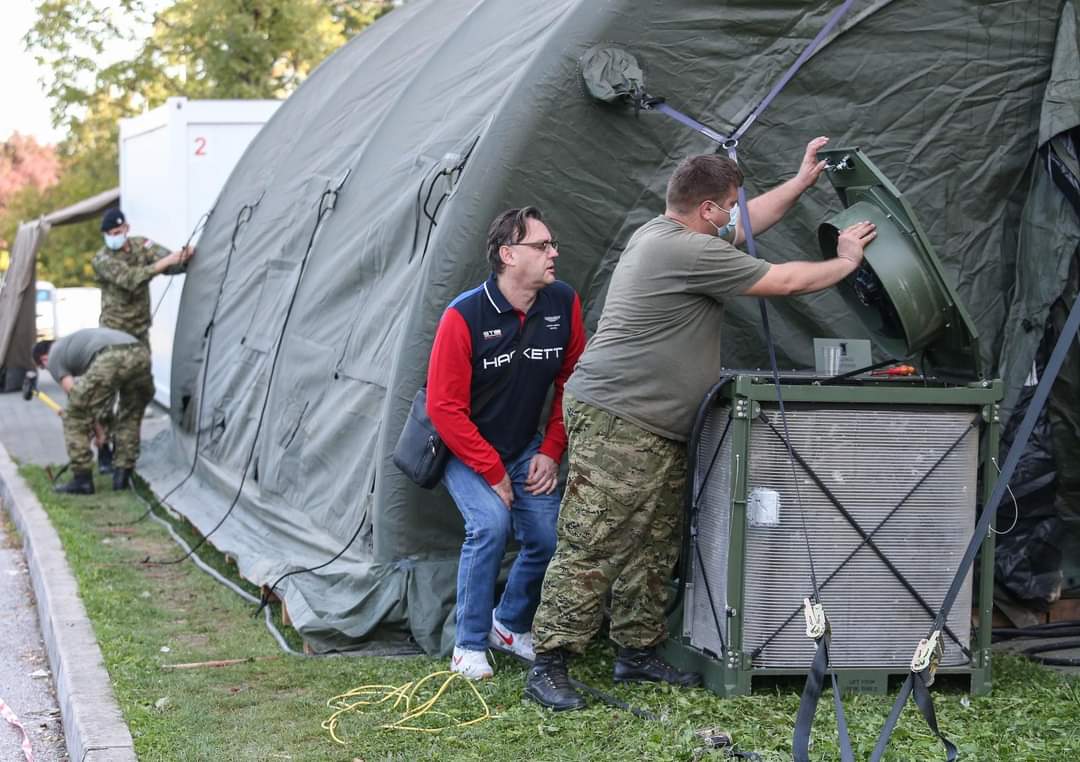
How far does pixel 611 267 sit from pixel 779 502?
1.79 metres

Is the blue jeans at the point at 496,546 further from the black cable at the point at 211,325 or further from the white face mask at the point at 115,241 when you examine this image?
the white face mask at the point at 115,241

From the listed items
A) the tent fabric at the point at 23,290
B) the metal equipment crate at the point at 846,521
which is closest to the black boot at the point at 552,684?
the metal equipment crate at the point at 846,521

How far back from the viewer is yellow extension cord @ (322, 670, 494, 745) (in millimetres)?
5305

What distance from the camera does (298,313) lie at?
8.80 m

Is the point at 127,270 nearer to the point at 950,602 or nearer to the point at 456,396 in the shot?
the point at 456,396

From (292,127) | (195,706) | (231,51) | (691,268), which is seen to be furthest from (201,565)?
(231,51)

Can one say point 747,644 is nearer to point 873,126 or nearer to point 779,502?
point 779,502

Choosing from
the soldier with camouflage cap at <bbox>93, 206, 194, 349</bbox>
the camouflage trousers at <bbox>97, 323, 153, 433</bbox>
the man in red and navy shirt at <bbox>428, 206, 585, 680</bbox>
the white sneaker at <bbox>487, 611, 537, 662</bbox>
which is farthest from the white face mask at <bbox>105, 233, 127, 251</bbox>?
the white sneaker at <bbox>487, 611, 537, 662</bbox>

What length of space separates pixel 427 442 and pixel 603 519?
90 centimetres

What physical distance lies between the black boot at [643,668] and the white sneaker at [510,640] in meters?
0.44

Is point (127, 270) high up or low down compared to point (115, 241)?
down

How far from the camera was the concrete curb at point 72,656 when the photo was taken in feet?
17.3

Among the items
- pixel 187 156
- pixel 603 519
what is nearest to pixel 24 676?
pixel 603 519

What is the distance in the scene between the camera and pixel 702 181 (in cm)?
535
